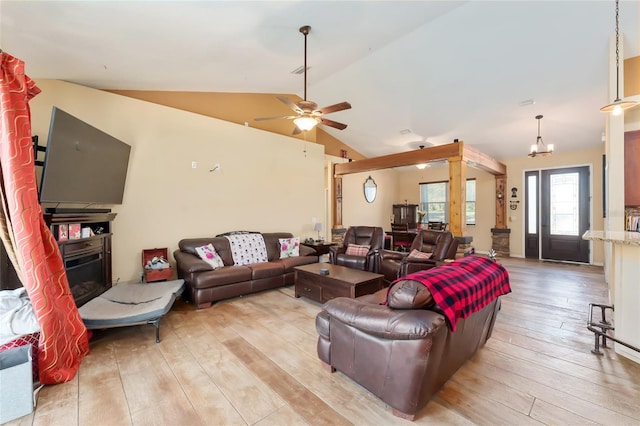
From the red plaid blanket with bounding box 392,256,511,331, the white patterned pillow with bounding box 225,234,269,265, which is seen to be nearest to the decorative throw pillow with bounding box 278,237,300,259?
the white patterned pillow with bounding box 225,234,269,265

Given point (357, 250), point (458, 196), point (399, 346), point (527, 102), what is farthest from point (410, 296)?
point (527, 102)

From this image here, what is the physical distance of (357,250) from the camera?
4801mm

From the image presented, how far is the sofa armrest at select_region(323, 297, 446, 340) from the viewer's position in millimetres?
1500

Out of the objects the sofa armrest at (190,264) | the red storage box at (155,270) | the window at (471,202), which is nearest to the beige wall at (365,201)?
the window at (471,202)

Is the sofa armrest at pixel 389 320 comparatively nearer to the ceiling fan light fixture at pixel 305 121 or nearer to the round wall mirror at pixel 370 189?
the ceiling fan light fixture at pixel 305 121

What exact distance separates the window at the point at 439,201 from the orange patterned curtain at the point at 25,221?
8.97 metres

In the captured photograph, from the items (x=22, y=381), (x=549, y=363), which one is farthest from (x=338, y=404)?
(x=22, y=381)

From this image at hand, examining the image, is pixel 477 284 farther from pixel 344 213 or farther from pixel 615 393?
pixel 344 213

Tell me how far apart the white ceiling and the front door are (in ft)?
4.00

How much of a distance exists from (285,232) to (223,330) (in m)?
3.04

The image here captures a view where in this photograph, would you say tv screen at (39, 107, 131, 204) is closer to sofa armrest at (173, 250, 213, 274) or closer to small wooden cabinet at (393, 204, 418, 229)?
sofa armrest at (173, 250, 213, 274)

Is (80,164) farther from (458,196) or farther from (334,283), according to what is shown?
(458,196)

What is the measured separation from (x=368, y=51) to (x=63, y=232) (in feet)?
14.9

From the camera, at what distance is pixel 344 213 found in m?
7.80
